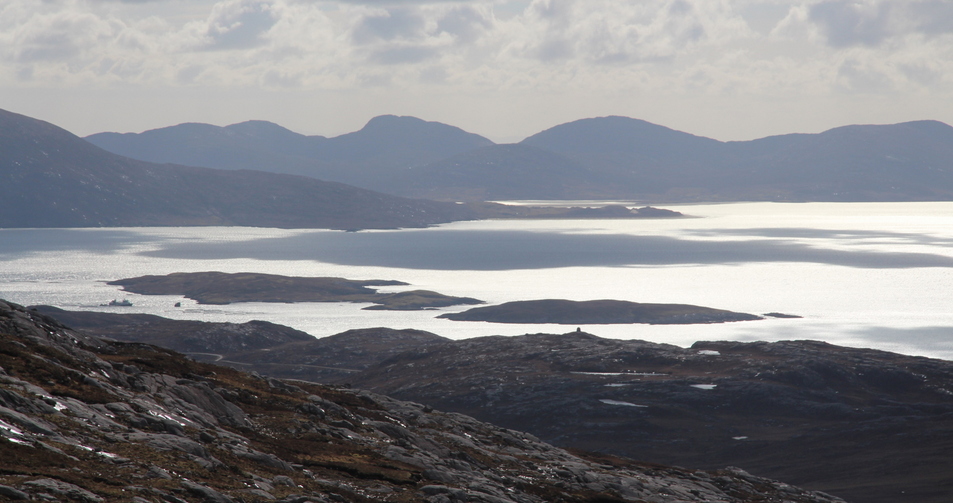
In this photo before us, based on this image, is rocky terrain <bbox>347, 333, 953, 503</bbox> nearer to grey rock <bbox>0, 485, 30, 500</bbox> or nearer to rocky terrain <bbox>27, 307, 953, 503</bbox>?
rocky terrain <bbox>27, 307, 953, 503</bbox>

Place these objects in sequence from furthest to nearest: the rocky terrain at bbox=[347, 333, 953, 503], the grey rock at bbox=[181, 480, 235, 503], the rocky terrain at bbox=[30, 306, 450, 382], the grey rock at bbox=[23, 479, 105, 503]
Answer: the rocky terrain at bbox=[30, 306, 450, 382] < the rocky terrain at bbox=[347, 333, 953, 503] < the grey rock at bbox=[181, 480, 235, 503] < the grey rock at bbox=[23, 479, 105, 503]

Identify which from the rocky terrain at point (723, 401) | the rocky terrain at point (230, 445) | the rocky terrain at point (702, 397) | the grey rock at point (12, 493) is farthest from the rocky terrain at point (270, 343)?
the grey rock at point (12, 493)

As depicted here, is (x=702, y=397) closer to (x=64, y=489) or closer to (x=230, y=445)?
(x=230, y=445)

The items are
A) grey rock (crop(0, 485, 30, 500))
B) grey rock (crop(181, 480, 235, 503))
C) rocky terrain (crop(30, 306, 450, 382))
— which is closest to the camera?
grey rock (crop(0, 485, 30, 500))

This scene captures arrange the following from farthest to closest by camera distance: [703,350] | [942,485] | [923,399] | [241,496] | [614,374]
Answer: [703,350] → [614,374] → [923,399] → [942,485] → [241,496]

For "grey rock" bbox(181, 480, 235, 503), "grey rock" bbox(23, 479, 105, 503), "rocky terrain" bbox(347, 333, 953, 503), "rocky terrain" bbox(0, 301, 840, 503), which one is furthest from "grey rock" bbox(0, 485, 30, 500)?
"rocky terrain" bbox(347, 333, 953, 503)

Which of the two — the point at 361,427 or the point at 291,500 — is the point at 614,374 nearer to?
the point at 361,427

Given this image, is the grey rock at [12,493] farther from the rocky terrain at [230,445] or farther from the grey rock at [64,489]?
the grey rock at [64,489]

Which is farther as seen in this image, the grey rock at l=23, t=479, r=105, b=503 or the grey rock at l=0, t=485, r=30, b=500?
the grey rock at l=23, t=479, r=105, b=503

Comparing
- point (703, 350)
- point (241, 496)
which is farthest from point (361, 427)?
point (703, 350)
